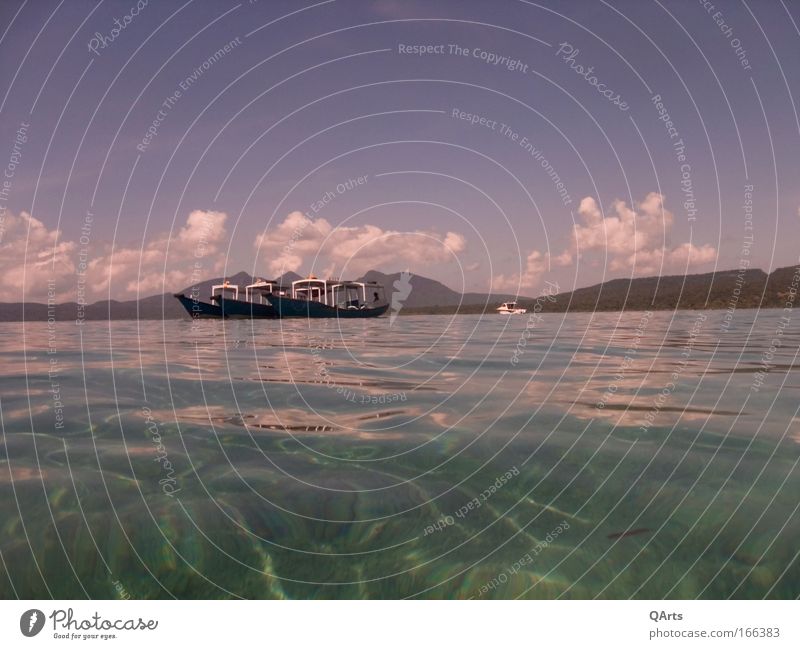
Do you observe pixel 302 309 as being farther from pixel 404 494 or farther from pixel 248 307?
pixel 404 494

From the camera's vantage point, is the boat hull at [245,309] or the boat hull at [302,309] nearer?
the boat hull at [245,309]

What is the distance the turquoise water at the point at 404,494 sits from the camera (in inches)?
154

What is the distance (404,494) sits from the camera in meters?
5.23

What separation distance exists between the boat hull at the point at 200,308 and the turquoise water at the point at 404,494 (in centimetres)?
10689
